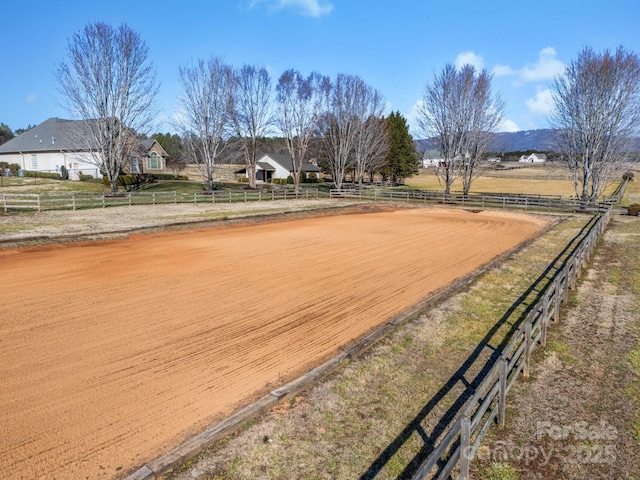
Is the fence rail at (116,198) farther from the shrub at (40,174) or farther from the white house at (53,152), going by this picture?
the shrub at (40,174)

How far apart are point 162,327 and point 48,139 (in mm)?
57484

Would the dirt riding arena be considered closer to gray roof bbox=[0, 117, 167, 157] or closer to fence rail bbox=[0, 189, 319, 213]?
fence rail bbox=[0, 189, 319, 213]

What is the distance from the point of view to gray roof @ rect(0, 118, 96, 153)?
4995 centimetres

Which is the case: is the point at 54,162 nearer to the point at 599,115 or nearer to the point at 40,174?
the point at 40,174

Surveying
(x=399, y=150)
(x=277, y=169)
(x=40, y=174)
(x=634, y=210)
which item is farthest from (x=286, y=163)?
(x=634, y=210)

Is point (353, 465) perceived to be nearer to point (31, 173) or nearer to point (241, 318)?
point (241, 318)

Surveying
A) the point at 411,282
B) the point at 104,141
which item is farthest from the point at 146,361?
the point at 104,141

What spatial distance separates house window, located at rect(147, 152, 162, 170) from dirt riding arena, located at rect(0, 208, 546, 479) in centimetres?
5166

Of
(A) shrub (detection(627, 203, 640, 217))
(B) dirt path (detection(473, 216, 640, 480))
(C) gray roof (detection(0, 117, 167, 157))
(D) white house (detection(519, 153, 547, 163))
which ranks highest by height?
(D) white house (detection(519, 153, 547, 163))

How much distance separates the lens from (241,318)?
923 centimetres

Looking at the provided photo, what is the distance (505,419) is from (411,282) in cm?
680

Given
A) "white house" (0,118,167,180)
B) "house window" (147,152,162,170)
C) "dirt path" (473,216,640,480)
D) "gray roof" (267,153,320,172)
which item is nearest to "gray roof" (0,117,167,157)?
"white house" (0,118,167,180)

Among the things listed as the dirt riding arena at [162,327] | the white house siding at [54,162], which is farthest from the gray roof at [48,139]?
the dirt riding arena at [162,327]

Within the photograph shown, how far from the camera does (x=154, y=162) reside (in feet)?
216
